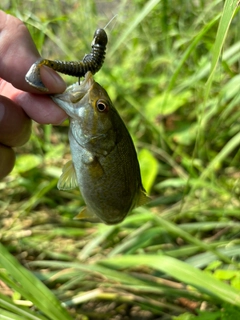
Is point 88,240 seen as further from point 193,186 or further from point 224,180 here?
point 224,180

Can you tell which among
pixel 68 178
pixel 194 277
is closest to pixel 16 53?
pixel 68 178

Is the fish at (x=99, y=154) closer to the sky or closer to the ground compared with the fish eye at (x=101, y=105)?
closer to the ground

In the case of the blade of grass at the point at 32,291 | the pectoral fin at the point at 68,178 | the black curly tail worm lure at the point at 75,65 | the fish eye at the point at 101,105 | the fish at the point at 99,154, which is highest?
the black curly tail worm lure at the point at 75,65

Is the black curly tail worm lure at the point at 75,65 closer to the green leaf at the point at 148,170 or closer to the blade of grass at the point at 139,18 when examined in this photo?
the blade of grass at the point at 139,18

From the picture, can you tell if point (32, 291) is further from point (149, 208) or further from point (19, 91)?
point (149, 208)

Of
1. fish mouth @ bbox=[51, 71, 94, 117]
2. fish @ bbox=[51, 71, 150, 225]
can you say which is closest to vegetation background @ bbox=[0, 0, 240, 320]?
fish @ bbox=[51, 71, 150, 225]

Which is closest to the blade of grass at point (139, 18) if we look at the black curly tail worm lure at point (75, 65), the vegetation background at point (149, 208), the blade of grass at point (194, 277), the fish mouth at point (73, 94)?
the vegetation background at point (149, 208)

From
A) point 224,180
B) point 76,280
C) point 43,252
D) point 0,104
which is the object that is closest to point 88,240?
point 43,252
